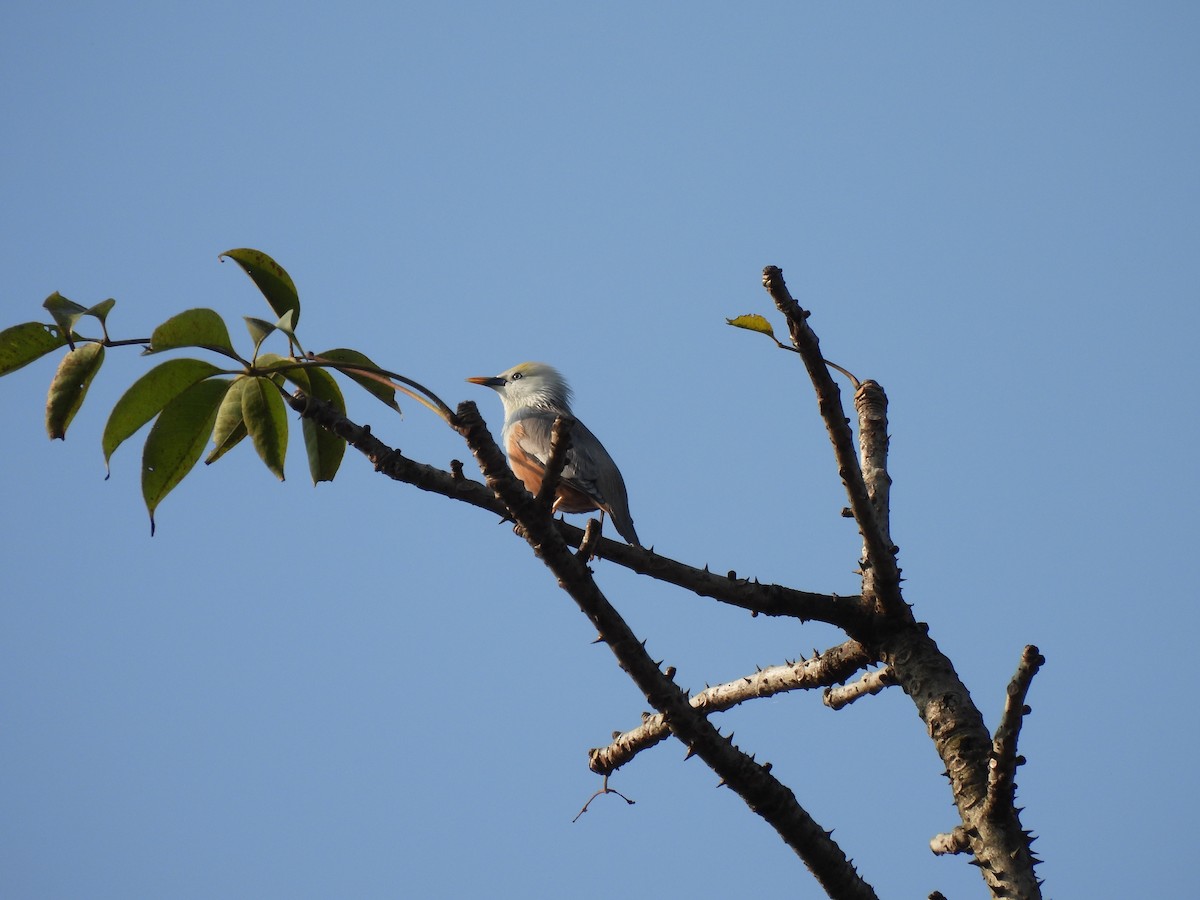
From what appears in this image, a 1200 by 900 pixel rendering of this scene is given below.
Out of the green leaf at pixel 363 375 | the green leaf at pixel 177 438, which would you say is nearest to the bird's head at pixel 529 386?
the green leaf at pixel 363 375

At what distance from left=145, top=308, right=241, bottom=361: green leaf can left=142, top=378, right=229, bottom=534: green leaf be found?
0.15 m

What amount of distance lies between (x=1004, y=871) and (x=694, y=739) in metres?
1.04

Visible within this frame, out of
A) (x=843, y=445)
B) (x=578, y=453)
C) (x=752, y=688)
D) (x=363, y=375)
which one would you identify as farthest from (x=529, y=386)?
(x=363, y=375)

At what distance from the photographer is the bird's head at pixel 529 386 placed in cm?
968

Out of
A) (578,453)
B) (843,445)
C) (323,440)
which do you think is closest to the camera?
(323,440)

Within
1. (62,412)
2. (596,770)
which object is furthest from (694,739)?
(62,412)

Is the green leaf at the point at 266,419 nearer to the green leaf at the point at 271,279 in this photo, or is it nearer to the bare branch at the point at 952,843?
the green leaf at the point at 271,279

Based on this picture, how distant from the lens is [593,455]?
6906mm

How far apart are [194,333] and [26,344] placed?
48 cm

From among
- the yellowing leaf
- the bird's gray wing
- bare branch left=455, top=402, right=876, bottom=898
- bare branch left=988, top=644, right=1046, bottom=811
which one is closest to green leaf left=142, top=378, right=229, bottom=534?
bare branch left=455, top=402, right=876, bottom=898

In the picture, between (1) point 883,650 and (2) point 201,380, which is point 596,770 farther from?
(2) point 201,380

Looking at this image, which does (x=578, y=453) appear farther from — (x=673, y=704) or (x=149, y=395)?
(x=149, y=395)

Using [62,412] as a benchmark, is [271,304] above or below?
above

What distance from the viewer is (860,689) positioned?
4.35m
